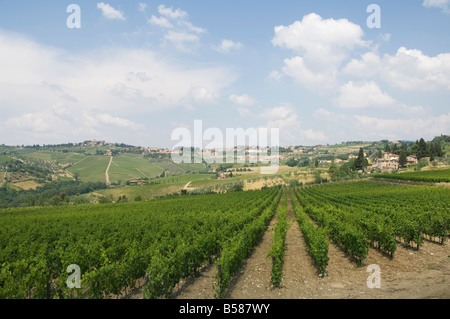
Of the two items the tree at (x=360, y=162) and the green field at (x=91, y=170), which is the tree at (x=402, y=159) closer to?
the tree at (x=360, y=162)

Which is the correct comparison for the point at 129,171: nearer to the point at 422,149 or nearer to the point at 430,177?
the point at 430,177

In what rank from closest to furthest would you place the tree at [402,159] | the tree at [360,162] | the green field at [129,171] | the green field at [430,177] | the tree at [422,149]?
the green field at [430,177], the tree at [402,159], the tree at [422,149], the tree at [360,162], the green field at [129,171]

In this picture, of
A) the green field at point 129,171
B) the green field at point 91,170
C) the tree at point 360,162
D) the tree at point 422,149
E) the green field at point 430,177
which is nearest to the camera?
the green field at point 430,177

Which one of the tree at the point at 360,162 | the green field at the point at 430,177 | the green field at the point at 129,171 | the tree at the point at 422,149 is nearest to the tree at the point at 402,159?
the tree at the point at 422,149

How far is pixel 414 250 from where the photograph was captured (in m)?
16.2

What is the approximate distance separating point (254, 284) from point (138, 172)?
173m

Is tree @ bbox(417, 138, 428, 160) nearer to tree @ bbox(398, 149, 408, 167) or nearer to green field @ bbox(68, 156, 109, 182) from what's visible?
tree @ bbox(398, 149, 408, 167)

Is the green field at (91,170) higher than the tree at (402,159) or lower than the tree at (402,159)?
lower

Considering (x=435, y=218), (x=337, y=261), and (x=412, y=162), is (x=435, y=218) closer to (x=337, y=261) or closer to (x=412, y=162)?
(x=337, y=261)

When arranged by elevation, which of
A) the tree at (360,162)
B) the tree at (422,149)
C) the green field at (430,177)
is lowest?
the green field at (430,177)

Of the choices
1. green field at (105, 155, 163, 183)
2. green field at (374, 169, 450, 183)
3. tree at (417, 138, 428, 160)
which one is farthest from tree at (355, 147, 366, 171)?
green field at (105, 155, 163, 183)
